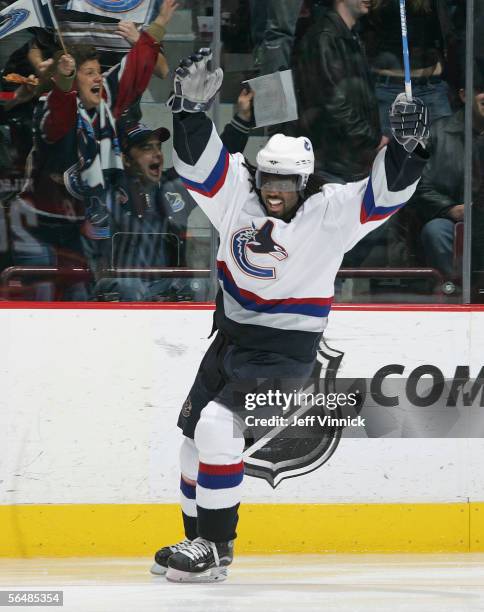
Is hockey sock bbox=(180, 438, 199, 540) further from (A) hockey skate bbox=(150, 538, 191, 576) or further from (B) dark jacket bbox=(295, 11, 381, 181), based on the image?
(B) dark jacket bbox=(295, 11, 381, 181)

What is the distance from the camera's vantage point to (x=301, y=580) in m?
3.84

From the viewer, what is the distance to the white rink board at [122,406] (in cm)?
427

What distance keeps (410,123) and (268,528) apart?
5.29 ft

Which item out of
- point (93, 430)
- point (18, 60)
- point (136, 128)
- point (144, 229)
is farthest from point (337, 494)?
point (18, 60)

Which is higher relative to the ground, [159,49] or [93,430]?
[159,49]

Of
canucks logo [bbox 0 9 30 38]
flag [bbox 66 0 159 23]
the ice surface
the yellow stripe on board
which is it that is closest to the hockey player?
the ice surface

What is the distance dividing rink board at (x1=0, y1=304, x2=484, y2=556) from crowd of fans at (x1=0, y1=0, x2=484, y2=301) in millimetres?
164

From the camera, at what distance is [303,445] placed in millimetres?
4387

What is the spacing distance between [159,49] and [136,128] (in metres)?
0.30

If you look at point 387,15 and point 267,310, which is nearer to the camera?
A: point 267,310

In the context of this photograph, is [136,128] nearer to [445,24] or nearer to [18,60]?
[18,60]

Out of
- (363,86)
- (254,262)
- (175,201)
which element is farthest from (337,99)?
(254,262)

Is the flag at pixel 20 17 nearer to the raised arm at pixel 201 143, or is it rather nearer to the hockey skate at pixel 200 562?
the raised arm at pixel 201 143

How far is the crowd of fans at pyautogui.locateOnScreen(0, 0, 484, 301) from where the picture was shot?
4316mm
